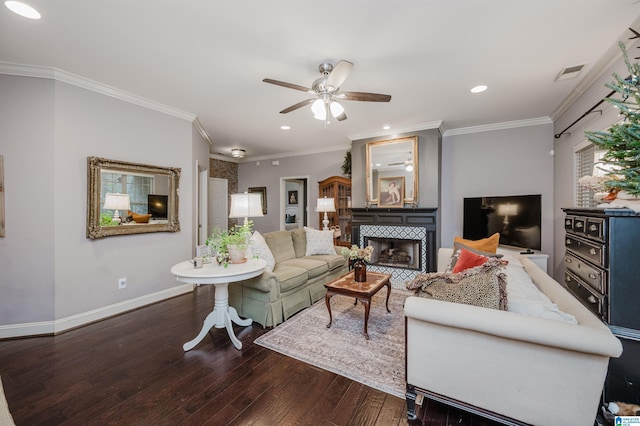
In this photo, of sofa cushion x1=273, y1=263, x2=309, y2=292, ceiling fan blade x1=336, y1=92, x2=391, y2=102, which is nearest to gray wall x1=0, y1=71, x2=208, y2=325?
sofa cushion x1=273, y1=263, x2=309, y2=292

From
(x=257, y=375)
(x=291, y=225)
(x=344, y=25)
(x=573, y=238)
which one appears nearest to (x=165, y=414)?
(x=257, y=375)

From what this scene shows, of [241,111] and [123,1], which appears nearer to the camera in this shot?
[123,1]

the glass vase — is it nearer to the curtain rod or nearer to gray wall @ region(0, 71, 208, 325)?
the curtain rod

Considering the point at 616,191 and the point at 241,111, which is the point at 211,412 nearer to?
the point at 616,191

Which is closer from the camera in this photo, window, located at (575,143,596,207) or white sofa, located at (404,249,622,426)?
white sofa, located at (404,249,622,426)

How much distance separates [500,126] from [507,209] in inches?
54.5

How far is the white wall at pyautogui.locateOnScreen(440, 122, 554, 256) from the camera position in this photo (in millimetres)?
3906

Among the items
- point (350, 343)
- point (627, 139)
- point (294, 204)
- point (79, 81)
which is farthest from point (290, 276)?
point (294, 204)

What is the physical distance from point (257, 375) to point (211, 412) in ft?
1.38

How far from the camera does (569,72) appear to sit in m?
2.57

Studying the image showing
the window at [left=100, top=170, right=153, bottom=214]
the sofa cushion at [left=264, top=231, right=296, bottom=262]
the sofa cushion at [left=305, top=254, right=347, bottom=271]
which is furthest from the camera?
the sofa cushion at [left=305, top=254, right=347, bottom=271]

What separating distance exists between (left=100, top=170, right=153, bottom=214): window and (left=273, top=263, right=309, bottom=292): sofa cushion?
1.95 m

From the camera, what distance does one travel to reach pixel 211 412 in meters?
1.65

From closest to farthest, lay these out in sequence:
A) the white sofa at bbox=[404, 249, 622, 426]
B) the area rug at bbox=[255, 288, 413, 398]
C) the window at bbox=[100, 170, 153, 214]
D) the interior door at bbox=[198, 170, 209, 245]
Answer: the white sofa at bbox=[404, 249, 622, 426] < the area rug at bbox=[255, 288, 413, 398] < the window at bbox=[100, 170, 153, 214] < the interior door at bbox=[198, 170, 209, 245]
